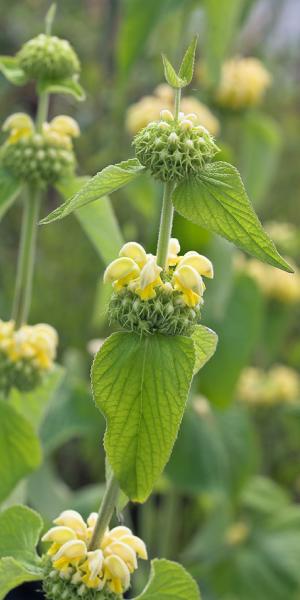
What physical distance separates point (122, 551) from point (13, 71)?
445 mm

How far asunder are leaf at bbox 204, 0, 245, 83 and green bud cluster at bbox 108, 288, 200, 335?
0.91m

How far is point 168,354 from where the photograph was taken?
23.3 inches

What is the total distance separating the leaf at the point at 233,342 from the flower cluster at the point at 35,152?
2.85ft

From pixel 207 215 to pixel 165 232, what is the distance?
29mm

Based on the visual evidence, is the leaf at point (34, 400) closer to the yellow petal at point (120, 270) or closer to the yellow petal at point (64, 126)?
the yellow petal at point (64, 126)

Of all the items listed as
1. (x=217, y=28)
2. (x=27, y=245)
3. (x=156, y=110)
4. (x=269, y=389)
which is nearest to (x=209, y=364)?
(x=269, y=389)

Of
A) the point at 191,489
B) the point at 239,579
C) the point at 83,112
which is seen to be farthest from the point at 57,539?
the point at 83,112

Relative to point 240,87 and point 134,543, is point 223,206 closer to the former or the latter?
point 134,543

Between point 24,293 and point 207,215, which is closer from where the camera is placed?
point 207,215

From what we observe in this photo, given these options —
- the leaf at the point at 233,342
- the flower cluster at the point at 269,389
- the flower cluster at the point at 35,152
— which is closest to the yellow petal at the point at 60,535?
the flower cluster at the point at 35,152

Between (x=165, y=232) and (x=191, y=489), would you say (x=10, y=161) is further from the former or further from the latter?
(x=191, y=489)

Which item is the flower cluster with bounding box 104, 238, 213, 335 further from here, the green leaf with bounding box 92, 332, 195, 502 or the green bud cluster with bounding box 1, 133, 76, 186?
the green bud cluster with bounding box 1, 133, 76, 186

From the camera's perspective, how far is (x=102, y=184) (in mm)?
557

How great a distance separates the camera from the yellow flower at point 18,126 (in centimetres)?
86
